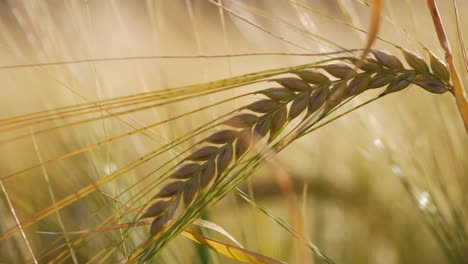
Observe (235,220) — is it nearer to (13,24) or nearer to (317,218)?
(317,218)

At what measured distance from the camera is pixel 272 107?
1.37ft

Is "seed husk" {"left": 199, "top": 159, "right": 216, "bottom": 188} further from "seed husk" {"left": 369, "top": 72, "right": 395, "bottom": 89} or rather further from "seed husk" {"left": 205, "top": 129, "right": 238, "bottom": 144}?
"seed husk" {"left": 369, "top": 72, "right": 395, "bottom": 89}

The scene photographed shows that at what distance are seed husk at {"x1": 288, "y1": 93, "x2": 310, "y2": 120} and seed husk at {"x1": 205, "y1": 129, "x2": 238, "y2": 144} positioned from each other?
0.04 m

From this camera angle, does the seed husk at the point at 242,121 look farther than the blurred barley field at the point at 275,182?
No

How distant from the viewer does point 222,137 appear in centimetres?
40

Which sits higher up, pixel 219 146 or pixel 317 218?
pixel 219 146

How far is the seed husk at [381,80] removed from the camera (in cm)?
43

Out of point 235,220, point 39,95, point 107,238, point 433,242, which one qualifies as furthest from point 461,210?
point 39,95

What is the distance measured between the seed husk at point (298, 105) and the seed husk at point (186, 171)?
0.06 meters

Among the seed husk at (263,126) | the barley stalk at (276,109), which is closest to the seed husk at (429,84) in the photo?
the barley stalk at (276,109)

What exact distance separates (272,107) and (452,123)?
1.10 feet

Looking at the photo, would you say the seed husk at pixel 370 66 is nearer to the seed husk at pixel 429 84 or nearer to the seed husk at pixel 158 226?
the seed husk at pixel 429 84

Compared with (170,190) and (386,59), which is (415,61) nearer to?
(386,59)

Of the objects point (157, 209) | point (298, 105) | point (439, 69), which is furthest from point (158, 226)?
point (439, 69)
